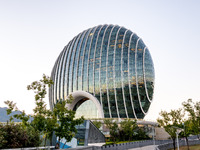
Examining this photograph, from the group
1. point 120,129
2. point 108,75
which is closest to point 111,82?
point 108,75

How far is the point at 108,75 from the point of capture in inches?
2803

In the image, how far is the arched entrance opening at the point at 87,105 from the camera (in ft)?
238

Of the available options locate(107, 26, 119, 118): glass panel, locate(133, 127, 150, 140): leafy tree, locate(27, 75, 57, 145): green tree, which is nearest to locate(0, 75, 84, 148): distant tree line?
locate(27, 75, 57, 145): green tree

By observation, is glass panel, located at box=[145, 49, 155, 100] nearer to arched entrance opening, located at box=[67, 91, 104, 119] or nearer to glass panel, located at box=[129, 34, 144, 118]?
glass panel, located at box=[129, 34, 144, 118]

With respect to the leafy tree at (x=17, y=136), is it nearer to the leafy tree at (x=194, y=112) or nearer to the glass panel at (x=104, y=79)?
the leafy tree at (x=194, y=112)

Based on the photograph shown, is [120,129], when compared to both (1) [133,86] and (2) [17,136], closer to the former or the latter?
(1) [133,86]

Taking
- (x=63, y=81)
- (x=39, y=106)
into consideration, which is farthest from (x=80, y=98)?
(x=39, y=106)

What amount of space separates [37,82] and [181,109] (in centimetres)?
2882

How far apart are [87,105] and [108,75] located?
1678 centimetres

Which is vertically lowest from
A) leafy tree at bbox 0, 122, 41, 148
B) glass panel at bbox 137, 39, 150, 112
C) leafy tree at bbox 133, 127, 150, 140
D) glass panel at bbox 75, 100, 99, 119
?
leafy tree at bbox 133, 127, 150, 140

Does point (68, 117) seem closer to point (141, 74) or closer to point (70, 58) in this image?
point (141, 74)

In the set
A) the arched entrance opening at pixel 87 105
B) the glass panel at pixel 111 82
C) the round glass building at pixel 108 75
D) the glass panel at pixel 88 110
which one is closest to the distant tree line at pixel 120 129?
the glass panel at pixel 111 82

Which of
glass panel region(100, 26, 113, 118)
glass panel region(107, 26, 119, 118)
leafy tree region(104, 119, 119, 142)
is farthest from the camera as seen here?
glass panel region(100, 26, 113, 118)

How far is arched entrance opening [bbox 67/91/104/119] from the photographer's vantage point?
238ft
